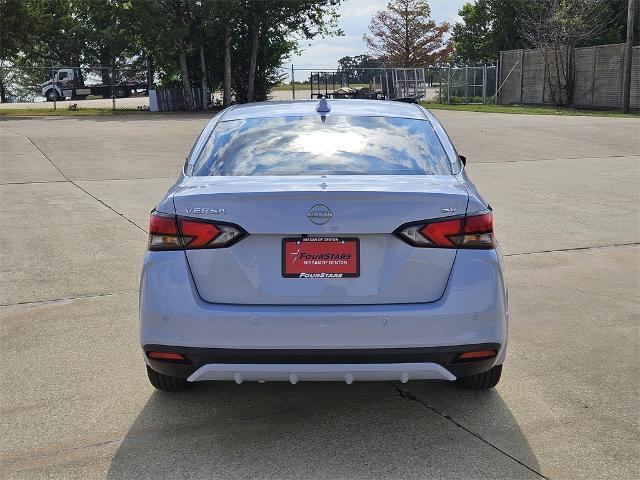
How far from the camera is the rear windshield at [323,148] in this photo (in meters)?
3.91

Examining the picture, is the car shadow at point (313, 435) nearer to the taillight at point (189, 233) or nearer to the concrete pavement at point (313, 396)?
the concrete pavement at point (313, 396)

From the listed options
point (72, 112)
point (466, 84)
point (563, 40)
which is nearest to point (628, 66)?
point (563, 40)

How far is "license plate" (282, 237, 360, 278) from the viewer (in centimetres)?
335

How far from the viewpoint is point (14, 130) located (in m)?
22.3

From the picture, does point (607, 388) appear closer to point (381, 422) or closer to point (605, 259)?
point (381, 422)

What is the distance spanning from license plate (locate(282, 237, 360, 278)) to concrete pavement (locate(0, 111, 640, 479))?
877 mm

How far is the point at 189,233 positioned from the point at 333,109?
1.54 metres

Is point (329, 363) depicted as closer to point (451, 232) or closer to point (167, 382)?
point (451, 232)

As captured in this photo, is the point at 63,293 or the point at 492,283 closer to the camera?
the point at 492,283

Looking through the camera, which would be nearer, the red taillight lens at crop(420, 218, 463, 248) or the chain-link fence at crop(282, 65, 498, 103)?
the red taillight lens at crop(420, 218, 463, 248)

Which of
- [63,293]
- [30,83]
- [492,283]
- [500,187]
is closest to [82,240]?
[63,293]

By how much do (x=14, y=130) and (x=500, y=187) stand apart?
15.6m

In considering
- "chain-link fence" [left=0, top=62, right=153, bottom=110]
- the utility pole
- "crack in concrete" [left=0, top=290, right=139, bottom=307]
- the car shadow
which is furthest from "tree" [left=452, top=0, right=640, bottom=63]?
the car shadow

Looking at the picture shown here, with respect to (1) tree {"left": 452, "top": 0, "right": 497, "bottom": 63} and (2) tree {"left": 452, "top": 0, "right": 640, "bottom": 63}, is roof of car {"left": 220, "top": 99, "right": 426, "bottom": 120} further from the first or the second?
(1) tree {"left": 452, "top": 0, "right": 497, "bottom": 63}
